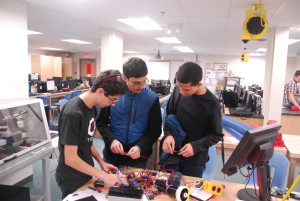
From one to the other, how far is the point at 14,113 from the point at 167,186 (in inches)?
78.7

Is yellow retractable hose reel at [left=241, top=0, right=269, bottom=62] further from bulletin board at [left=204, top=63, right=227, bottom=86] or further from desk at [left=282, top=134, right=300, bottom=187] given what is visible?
bulletin board at [left=204, top=63, right=227, bottom=86]

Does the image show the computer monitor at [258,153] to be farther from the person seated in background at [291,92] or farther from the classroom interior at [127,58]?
the person seated in background at [291,92]

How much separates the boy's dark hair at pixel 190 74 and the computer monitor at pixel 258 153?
21.0 inches

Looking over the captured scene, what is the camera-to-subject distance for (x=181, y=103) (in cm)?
169

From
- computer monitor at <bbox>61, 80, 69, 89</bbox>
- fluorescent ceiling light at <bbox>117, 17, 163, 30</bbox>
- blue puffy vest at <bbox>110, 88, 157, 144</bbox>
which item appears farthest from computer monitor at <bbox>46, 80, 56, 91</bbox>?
blue puffy vest at <bbox>110, 88, 157, 144</bbox>

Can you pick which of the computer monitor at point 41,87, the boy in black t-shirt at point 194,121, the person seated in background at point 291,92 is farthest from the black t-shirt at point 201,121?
the computer monitor at point 41,87

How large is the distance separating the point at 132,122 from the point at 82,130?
41cm

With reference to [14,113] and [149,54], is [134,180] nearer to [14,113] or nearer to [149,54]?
[14,113]

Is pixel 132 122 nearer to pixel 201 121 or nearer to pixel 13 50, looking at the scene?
pixel 201 121

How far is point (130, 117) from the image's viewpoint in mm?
1648

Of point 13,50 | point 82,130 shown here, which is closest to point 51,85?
point 13,50

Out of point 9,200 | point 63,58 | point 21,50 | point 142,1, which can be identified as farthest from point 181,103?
point 63,58

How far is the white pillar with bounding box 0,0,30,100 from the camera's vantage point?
296cm

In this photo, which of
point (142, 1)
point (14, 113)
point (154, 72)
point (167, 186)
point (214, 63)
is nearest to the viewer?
point (167, 186)
